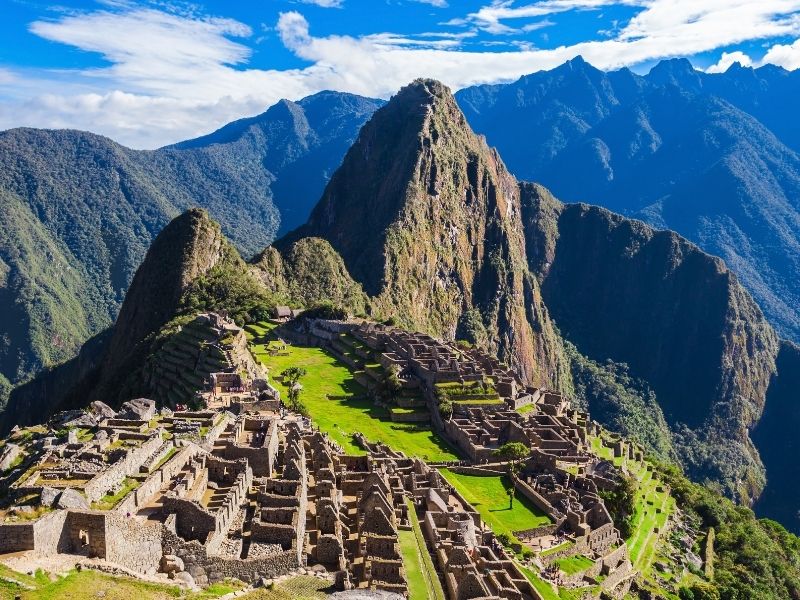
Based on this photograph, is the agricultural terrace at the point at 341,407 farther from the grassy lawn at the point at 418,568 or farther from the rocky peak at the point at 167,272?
the rocky peak at the point at 167,272

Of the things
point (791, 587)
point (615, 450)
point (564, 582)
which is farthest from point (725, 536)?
point (564, 582)

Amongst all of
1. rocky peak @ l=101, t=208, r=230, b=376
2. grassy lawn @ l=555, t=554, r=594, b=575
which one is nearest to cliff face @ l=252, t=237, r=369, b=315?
rocky peak @ l=101, t=208, r=230, b=376

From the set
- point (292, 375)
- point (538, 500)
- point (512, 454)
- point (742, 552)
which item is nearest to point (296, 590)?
point (538, 500)

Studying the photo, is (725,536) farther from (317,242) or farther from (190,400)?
(317,242)

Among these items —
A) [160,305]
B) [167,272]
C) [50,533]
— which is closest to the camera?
[50,533]

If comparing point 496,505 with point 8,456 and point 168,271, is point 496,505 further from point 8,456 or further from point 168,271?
point 168,271

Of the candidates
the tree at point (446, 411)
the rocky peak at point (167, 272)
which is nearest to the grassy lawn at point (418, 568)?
the tree at point (446, 411)

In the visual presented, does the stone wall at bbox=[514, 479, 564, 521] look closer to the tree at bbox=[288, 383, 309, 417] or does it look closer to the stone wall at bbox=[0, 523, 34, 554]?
the tree at bbox=[288, 383, 309, 417]
